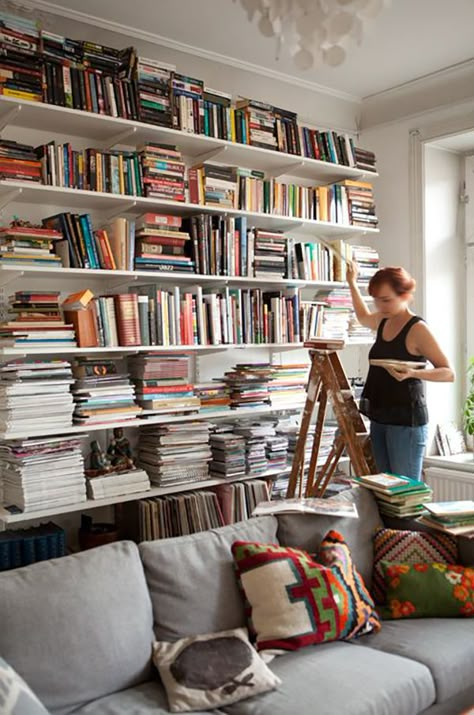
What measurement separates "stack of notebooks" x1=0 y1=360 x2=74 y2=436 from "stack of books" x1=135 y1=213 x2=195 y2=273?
2.20ft

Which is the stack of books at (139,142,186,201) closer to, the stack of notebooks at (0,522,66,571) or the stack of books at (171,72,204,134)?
the stack of books at (171,72,204,134)

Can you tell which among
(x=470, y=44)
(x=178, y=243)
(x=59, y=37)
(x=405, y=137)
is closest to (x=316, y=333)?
(x=178, y=243)

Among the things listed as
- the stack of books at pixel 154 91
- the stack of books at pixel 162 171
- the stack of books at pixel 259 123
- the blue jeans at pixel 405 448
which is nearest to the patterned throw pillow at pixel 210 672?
the blue jeans at pixel 405 448

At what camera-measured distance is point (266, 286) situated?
13.7ft

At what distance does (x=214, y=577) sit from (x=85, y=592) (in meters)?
0.45

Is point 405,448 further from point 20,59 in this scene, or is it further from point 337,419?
point 20,59

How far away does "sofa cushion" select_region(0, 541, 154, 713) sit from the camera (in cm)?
183

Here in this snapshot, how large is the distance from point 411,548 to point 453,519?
0.62ft

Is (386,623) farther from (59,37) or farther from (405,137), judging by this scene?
(405,137)

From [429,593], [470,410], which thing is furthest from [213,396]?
[470,410]

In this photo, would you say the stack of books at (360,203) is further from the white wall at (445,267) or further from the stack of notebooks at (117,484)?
the stack of notebooks at (117,484)

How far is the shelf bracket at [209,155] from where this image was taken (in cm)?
376

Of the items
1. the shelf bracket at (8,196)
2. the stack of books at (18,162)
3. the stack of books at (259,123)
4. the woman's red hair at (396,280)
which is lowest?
the woman's red hair at (396,280)

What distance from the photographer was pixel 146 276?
348 cm
